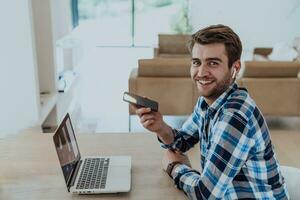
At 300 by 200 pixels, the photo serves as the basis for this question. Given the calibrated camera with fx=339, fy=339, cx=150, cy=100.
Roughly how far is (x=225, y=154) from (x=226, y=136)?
54mm

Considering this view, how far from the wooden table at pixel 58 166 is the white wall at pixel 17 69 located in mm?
1170

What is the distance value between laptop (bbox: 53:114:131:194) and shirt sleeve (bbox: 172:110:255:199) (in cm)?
27

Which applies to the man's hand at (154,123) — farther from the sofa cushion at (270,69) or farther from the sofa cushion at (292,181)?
the sofa cushion at (270,69)

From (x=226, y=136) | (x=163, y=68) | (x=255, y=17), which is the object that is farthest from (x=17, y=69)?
(x=255, y=17)

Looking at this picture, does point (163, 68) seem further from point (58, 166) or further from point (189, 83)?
point (58, 166)

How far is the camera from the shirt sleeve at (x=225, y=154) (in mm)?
1018

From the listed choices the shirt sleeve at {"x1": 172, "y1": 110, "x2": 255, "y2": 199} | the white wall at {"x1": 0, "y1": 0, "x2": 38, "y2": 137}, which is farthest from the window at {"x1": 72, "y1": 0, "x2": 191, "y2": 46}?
the shirt sleeve at {"x1": 172, "y1": 110, "x2": 255, "y2": 199}

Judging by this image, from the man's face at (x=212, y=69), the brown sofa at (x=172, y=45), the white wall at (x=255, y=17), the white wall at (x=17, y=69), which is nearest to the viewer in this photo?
the man's face at (x=212, y=69)

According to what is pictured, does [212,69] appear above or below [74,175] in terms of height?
above

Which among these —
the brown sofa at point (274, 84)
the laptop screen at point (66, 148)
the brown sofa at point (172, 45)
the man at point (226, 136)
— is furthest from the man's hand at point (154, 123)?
the brown sofa at point (172, 45)

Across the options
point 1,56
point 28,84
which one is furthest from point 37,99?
point 1,56

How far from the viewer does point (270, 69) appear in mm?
3412

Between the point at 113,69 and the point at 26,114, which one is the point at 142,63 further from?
the point at 113,69

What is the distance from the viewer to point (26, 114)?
9.03 ft
